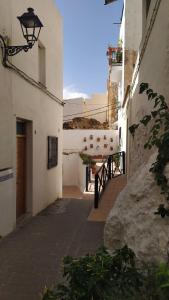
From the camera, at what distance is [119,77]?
1953 centimetres

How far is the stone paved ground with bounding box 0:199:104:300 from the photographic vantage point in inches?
176

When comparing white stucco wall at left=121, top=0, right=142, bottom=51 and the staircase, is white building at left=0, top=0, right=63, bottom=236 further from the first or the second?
white stucco wall at left=121, top=0, right=142, bottom=51

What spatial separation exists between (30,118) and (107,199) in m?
3.22

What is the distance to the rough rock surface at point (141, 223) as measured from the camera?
2.70m

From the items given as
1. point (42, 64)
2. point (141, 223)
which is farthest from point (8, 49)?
point (141, 223)

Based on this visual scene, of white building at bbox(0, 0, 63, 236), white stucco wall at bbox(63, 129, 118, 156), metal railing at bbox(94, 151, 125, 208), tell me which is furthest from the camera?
white stucco wall at bbox(63, 129, 118, 156)

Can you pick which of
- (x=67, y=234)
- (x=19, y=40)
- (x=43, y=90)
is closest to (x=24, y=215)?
(x=67, y=234)

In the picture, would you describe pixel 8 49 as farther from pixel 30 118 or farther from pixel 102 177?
pixel 102 177

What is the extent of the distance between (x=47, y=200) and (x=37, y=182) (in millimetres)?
1496

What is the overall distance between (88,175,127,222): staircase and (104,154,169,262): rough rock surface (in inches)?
218

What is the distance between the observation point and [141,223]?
2838mm

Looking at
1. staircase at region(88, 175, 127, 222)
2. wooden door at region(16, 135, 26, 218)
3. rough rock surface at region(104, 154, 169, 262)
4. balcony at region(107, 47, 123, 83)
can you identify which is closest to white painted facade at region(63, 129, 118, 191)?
balcony at region(107, 47, 123, 83)

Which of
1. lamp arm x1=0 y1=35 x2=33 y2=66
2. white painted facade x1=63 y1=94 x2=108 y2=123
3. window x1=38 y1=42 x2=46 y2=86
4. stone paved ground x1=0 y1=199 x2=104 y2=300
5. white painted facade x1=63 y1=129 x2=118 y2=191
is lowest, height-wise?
stone paved ground x1=0 y1=199 x2=104 y2=300

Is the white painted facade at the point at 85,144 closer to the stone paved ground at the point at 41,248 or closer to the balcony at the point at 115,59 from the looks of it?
A: the balcony at the point at 115,59
